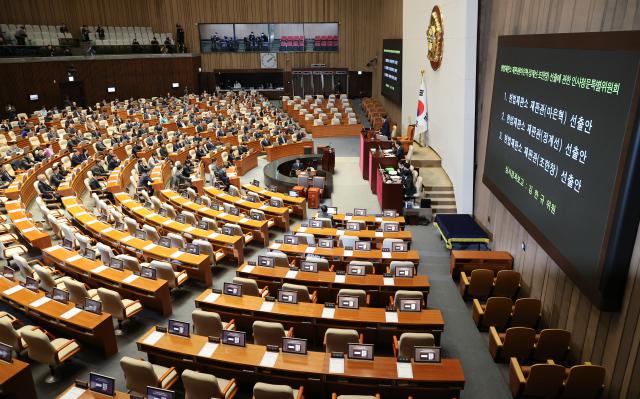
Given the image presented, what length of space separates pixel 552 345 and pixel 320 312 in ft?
11.3

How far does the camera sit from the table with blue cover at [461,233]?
35.4 ft

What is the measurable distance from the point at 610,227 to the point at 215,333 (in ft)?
17.7

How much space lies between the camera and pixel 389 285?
8.00 metres

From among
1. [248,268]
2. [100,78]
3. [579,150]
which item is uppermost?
[579,150]

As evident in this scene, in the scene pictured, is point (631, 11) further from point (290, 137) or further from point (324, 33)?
point (324, 33)

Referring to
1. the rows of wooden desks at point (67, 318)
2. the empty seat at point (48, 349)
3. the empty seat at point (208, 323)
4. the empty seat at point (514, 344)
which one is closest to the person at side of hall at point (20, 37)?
the rows of wooden desks at point (67, 318)

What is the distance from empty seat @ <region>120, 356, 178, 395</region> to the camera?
5547 millimetres

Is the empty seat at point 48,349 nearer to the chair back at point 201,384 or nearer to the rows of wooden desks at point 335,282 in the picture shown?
the chair back at point 201,384

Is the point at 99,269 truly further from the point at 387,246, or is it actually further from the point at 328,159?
the point at 328,159

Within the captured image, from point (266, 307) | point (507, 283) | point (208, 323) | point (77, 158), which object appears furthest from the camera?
point (77, 158)

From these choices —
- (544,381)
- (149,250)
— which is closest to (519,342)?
(544,381)

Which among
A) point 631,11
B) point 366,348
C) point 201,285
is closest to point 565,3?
point 631,11

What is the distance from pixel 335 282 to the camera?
8.09 metres

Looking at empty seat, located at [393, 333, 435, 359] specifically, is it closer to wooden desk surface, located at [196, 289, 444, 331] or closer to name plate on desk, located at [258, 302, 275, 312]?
wooden desk surface, located at [196, 289, 444, 331]
